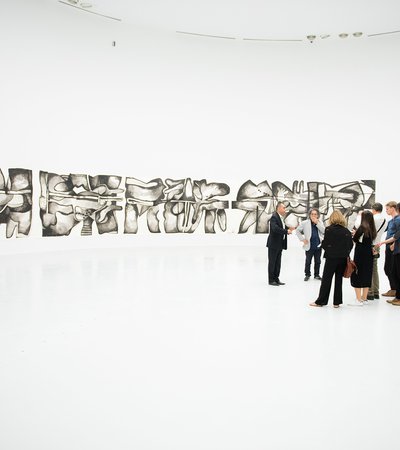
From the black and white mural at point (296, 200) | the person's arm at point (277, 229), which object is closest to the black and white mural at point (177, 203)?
the black and white mural at point (296, 200)

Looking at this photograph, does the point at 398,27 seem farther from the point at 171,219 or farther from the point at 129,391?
the point at 129,391

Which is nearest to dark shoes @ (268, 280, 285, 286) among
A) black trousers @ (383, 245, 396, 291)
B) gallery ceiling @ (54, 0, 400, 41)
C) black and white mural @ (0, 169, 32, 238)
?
black trousers @ (383, 245, 396, 291)

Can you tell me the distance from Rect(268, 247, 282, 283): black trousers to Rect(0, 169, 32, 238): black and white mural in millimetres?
11557

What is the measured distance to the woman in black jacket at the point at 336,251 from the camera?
1093 cm

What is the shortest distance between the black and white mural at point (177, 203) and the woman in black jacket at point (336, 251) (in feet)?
47.8

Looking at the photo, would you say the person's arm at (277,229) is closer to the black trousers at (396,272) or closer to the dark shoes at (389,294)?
the dark shoes at (389,294)

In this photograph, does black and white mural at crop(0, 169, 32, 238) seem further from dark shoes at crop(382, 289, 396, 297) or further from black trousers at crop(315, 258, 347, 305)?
dark shoes at crop(382, 289, 396, 297)

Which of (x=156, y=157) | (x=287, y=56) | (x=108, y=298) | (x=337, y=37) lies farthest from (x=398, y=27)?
(x=108, y=298)

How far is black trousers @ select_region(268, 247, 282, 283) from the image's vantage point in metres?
14.1

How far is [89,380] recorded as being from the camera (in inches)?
256

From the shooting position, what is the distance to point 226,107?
2656 centimetres

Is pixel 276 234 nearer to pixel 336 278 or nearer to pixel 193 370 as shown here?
pixel 336 278

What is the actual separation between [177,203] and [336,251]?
16.0 m

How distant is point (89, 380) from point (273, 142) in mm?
21704
